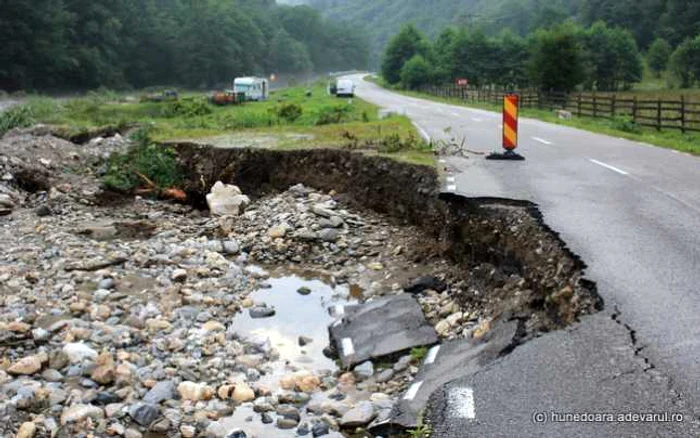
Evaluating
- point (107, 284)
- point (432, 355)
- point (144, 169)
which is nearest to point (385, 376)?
point (432, 355)

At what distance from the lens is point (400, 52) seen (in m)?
115

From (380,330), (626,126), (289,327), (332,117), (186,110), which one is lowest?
(289,327)

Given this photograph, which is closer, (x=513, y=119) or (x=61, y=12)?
(x=513, y=119)

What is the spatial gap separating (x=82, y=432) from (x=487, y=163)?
1035 cm

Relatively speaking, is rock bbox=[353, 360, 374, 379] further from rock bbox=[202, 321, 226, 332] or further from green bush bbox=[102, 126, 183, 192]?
green bush bbox=[102, 126, 183, 192]

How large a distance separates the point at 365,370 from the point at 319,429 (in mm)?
1325

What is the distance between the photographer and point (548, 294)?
7363 millimetres

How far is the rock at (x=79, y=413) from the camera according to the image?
6.75 meters

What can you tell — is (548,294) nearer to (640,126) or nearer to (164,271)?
(164,271)

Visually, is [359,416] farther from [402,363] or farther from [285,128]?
[285,128]

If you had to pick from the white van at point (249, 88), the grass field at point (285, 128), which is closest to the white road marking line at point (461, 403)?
the grass field at point (285, 128)

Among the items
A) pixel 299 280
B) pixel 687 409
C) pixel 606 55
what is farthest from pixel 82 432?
pixel 606 55

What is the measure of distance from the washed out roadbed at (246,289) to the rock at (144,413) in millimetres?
16

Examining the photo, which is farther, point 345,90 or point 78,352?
point 345,90
